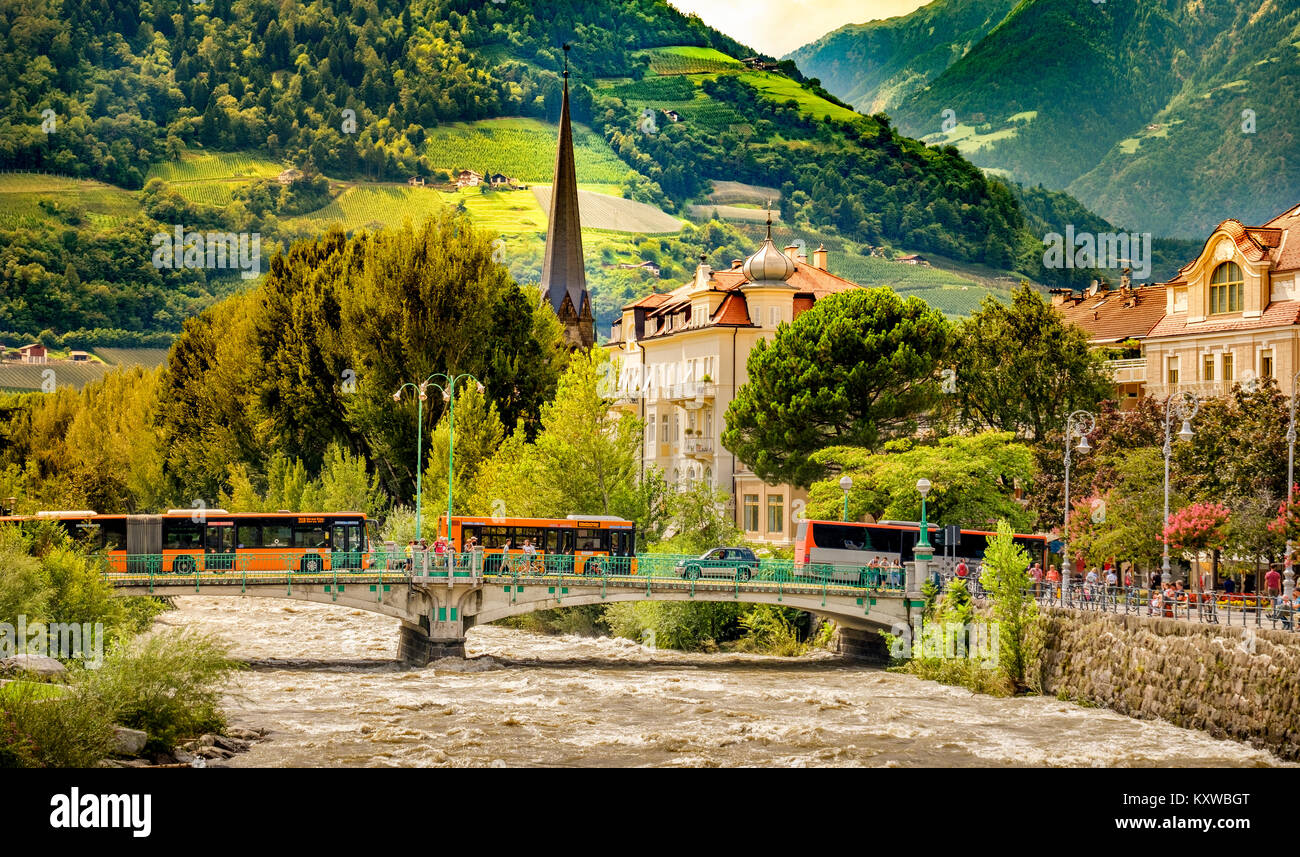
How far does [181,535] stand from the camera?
63.6m

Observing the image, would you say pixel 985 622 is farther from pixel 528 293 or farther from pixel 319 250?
pixel 319 250

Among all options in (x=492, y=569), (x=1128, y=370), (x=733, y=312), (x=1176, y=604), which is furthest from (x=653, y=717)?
(x=1128, y=370)

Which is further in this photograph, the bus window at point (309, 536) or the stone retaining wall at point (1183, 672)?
the bus window at point (309, 536)

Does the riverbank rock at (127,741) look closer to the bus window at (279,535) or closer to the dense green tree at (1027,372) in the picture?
the bus window at (279,535)

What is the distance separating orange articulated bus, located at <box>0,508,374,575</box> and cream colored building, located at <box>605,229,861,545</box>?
1943cm

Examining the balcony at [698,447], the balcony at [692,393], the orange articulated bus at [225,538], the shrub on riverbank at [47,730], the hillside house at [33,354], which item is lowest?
the shrub on riverbank at [47,730]

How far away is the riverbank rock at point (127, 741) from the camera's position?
113 ft

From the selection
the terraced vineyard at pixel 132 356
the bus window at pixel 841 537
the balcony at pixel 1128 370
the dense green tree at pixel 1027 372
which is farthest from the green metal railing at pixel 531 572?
the terraced vineyard at pixel 132 356

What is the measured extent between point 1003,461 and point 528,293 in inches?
1067

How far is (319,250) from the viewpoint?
87.0 metres

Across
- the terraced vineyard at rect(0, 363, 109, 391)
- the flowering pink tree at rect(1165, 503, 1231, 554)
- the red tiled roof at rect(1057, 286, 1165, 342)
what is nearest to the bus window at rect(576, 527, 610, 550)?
the flowering pink tree at rect(1165, 503, 1231, 554)

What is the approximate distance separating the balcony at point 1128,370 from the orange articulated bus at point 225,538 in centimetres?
3545
